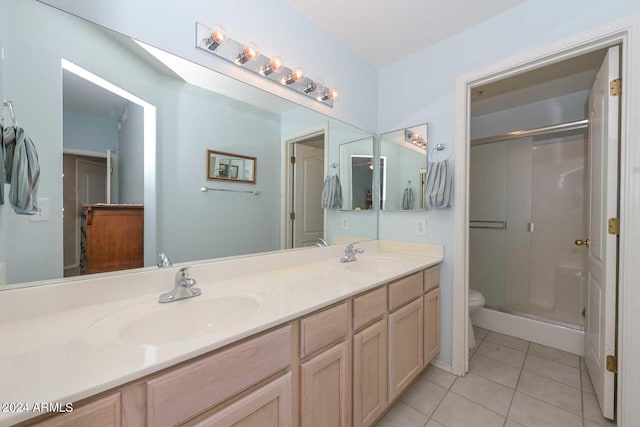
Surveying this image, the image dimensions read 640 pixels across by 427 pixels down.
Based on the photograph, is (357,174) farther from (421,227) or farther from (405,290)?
(405,290)

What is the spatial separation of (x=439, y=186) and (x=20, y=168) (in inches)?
78.5

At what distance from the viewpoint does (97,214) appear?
0.98 metres

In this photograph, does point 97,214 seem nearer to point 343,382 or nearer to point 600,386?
point 343,382

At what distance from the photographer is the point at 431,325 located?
5.82ft

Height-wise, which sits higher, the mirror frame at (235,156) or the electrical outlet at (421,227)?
the mirror frame at (235,156)

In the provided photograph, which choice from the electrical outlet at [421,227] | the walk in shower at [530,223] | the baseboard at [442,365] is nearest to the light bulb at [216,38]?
the electrical outlet at [421,227]

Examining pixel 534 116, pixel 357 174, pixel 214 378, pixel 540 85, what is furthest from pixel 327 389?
pixel 534 116

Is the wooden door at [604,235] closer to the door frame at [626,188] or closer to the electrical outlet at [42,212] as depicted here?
the door frame at [626,188]

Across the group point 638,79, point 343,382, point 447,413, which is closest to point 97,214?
point 343,382

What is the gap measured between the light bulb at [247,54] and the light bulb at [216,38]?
0.33 ft

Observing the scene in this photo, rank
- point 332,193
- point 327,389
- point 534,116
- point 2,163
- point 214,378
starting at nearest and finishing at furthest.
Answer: point 214,378
point 2,163
point 327,389
point 332,193
point 534,116

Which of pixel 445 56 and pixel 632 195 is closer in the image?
pixel 632 195

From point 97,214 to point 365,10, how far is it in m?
1.78

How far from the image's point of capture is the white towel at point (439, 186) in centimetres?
178
